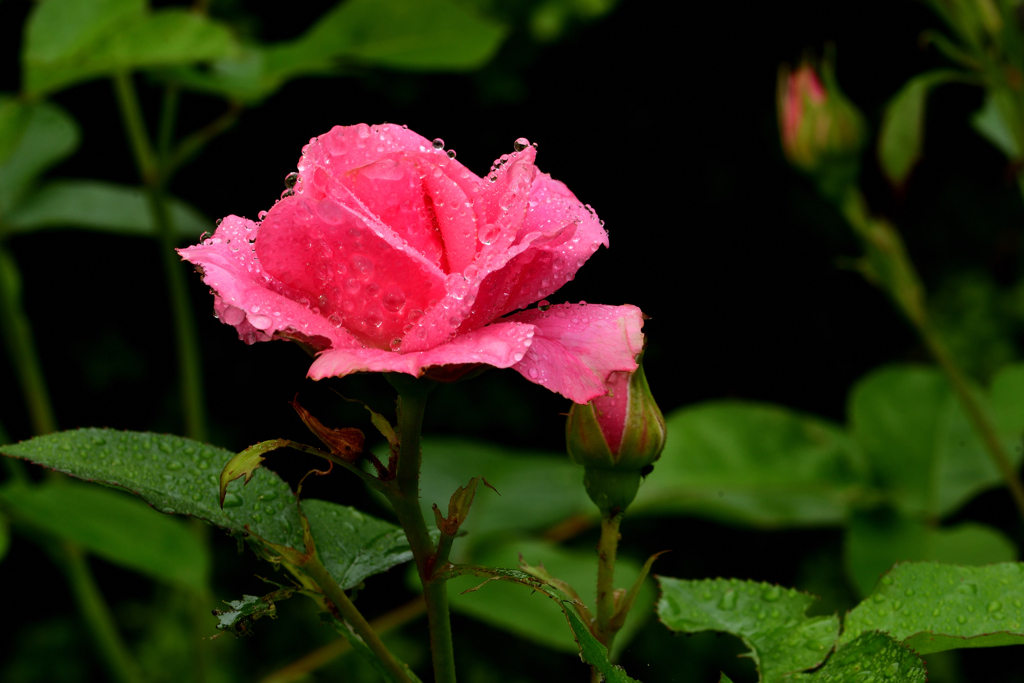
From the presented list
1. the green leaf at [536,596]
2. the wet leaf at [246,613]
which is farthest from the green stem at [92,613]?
the wet leaf at [246,613]

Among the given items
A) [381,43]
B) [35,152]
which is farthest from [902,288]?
[35,152]

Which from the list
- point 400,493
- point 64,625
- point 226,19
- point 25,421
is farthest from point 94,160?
point 400,493

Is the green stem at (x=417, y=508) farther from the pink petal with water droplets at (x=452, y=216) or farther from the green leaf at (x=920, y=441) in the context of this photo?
the green leaf at (x=920, y=441)

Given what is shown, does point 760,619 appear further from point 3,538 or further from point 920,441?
point 920,441

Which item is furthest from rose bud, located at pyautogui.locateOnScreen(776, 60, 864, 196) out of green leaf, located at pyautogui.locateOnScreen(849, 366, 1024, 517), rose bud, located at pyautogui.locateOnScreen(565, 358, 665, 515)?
rose bud, located at pyautogui.locateOnScreen(565, 358, 665, 515)

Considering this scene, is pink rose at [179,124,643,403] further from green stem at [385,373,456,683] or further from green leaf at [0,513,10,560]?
green leaf at [0,513,10,560]

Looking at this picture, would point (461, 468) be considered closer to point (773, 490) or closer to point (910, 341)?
point (773, 490)
